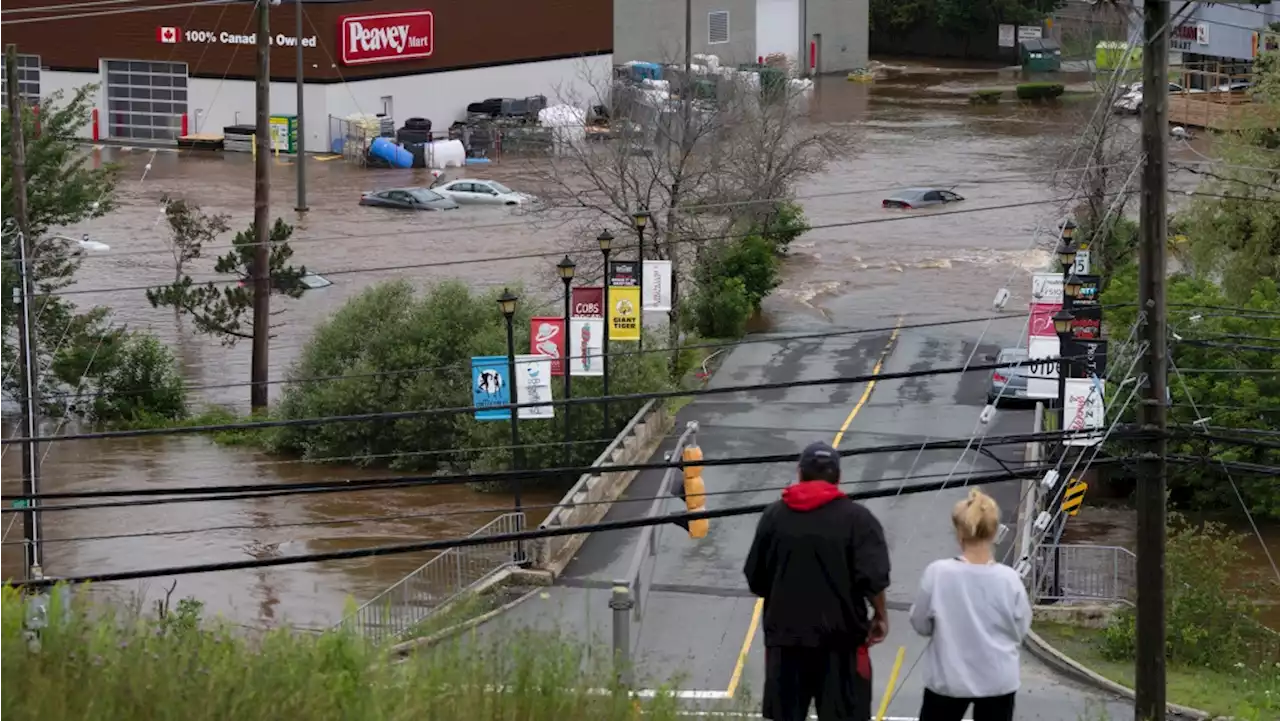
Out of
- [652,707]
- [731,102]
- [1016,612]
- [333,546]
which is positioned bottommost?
[333,546]

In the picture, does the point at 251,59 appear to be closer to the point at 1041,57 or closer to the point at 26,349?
the point at 26,349

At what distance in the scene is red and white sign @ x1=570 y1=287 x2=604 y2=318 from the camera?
105 feet

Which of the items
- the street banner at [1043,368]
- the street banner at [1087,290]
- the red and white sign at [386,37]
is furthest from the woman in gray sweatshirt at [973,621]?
the red and white sign at [386,37]

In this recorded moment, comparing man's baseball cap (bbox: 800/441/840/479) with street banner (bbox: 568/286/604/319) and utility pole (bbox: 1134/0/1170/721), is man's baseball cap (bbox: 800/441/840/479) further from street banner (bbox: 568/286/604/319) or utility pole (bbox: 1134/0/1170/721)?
street banner (bbox: 568/286/604/319)

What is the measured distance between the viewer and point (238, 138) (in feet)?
222

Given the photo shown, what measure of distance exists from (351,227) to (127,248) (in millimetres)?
6370

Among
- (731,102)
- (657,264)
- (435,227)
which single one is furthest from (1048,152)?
(657,264)

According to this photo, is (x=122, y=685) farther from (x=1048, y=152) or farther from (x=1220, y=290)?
(x=1048, y=152)

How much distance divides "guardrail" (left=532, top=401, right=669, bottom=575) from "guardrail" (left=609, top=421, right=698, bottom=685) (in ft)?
2.15

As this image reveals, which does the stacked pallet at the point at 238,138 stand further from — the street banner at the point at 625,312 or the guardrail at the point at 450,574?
the guardrail at the point at 450,574

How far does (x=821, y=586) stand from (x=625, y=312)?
25.5m

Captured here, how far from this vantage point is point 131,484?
35000 mm

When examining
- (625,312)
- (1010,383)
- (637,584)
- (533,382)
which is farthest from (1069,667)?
(1010,383)

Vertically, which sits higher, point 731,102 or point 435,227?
point 731,102
